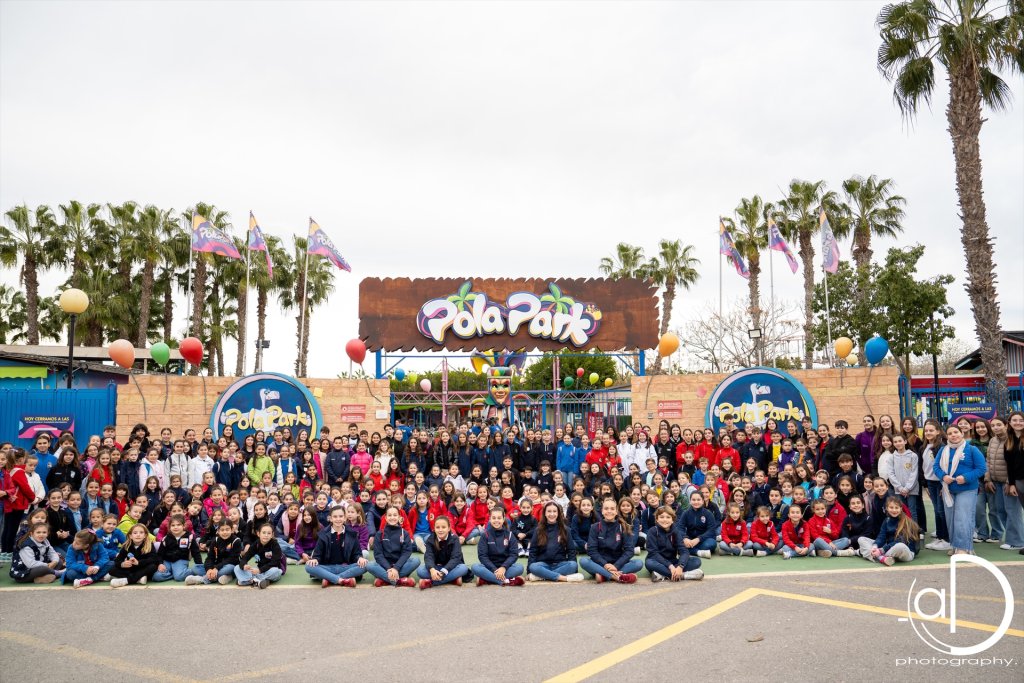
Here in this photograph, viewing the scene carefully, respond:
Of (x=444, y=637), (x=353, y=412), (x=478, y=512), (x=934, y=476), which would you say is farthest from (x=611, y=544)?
(x=353, y=412)

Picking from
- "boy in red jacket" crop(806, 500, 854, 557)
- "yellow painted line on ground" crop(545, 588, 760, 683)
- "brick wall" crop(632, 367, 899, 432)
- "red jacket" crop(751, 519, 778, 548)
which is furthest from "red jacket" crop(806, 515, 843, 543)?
"brick wall" crop(632, 367, 899, 432)

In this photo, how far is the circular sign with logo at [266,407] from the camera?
50.5 ft

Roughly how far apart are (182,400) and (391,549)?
865 cm

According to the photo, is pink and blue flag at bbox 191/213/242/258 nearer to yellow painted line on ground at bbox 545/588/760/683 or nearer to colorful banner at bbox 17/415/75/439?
colorful banner at bbox 17/415/75/439

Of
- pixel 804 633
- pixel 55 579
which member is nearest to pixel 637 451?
pixel 804 633

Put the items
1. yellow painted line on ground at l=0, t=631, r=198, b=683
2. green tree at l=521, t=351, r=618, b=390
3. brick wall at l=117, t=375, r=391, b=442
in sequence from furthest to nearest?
green tree at l=521, t=351, r=618, b=390, brick wall at l=117, t=375, r=391, b=442, yellow painted line on ground at l=0, t=631, r=198, b=683

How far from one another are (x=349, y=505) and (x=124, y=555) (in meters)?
2.72

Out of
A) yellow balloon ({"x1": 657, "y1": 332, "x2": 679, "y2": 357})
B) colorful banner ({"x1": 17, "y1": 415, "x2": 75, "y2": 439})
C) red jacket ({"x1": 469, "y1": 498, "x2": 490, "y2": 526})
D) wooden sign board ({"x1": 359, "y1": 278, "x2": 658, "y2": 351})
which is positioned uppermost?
wooden sign board ({"x1": 359, "y1": 278, "x2": 658, "y2": 351})

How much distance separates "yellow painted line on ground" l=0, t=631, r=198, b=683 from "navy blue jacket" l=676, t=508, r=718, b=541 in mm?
6703

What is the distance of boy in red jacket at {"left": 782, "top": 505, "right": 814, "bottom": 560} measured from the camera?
9633mm

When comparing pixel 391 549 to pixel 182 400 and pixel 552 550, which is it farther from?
pixel 182 400

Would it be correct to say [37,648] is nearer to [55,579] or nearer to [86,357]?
[55,579]

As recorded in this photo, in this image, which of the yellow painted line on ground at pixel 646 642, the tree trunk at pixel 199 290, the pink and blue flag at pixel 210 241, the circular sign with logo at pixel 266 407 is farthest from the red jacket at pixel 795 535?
the tree trunk at pixel 199 290

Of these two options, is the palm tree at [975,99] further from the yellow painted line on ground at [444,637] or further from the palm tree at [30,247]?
the palm tree at [30,247]
